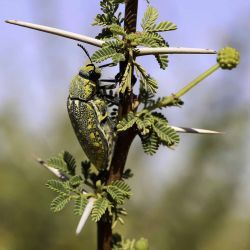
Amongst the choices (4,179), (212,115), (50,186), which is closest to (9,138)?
(4,179)

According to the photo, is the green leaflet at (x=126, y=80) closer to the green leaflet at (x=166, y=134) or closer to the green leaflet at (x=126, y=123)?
the green leaflet at (x=126, y=123)

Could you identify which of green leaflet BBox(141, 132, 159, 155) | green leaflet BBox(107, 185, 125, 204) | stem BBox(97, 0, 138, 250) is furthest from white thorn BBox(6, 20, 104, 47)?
green leaflet BBox(107, 185, 125, 204)

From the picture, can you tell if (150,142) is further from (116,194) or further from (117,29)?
(117,29)

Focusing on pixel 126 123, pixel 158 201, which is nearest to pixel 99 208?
pixel 126 123

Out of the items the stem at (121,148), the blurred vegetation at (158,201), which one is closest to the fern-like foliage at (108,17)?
the stem at (121,148)

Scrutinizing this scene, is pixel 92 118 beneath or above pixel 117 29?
beneath

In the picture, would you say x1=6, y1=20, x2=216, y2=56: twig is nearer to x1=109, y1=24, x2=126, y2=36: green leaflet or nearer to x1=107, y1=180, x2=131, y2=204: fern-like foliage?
x1=109, y1=24, x2=126, y2=36: green leaflet
